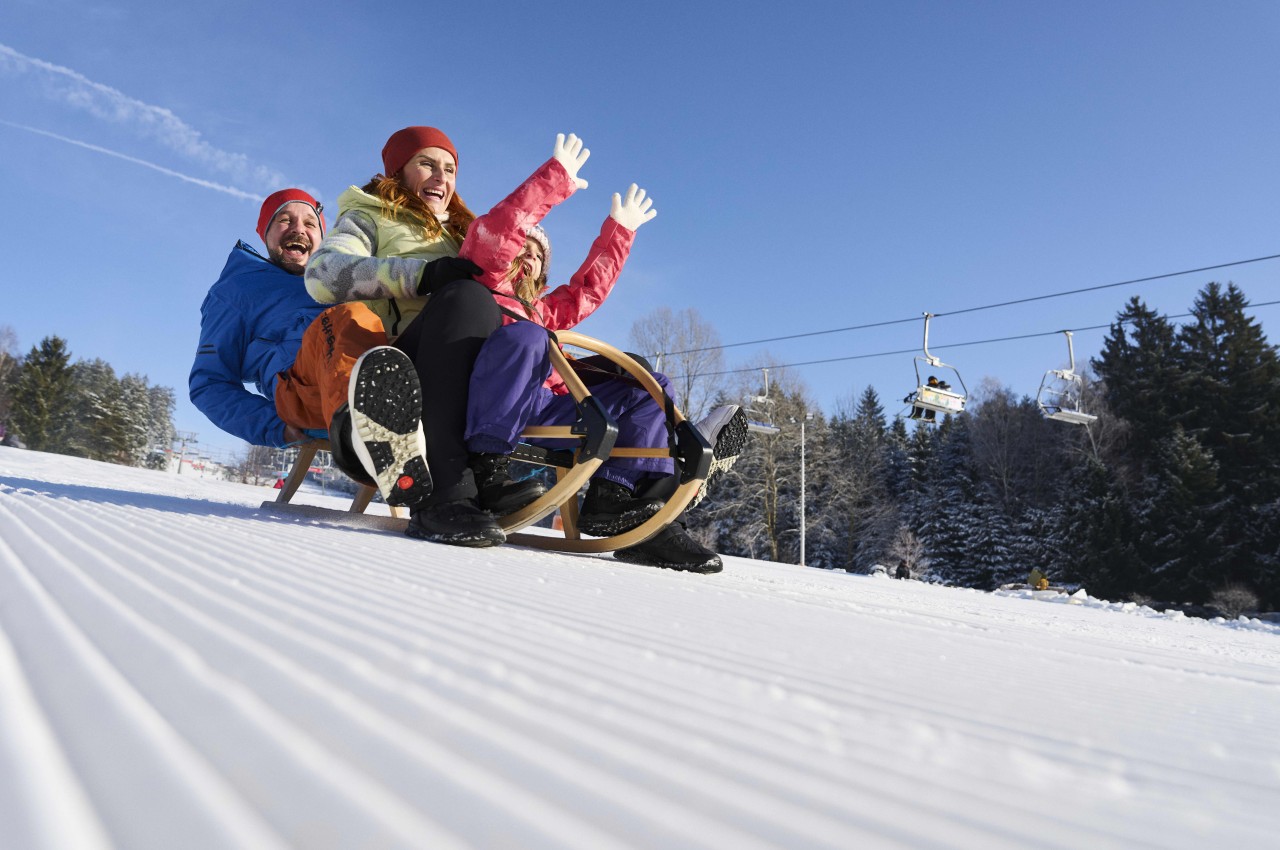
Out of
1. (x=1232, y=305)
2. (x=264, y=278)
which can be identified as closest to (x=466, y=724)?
(x=264, y=278)

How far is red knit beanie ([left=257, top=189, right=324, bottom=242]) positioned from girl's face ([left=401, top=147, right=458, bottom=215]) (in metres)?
0.94

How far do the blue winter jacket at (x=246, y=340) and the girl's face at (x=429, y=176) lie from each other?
0.57 meters

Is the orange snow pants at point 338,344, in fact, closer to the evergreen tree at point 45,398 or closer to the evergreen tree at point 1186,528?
the evergreen tree at point 1186,528

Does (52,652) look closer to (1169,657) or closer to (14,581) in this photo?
(14,581)

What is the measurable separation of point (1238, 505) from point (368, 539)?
83.2ft

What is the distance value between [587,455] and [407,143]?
116 cm

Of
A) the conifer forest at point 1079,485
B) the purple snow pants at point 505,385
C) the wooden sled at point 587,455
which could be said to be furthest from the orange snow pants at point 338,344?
the conifer forest at point 1079,485

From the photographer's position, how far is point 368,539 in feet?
4.82

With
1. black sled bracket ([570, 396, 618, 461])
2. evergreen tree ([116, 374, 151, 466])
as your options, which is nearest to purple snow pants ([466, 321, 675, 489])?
black sled bracket ([570, 396, 618, 461])

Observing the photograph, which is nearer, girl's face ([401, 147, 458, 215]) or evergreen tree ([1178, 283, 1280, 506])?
girl's face ([401, 147, 458, 215])

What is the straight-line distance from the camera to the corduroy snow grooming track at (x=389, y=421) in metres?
1.42

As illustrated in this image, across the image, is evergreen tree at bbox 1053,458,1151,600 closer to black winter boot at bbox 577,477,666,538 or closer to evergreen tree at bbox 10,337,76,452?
black winter boot at bbox 577,477,666,538

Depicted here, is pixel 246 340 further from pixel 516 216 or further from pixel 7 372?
pixel 7 372

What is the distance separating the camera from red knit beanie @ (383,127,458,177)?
2.15m
